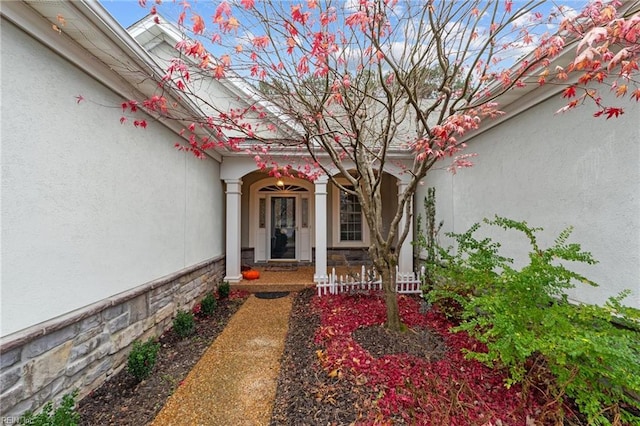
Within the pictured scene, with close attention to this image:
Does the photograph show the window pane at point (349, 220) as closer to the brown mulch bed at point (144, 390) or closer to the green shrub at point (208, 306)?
the green shrub at point (208, 306)

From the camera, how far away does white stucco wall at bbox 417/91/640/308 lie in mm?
2363

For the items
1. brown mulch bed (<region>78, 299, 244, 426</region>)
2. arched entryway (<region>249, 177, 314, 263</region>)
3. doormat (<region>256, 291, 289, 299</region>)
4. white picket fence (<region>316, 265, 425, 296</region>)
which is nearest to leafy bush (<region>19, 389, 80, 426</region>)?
brown mulch bed (<region>78, 299, 244, 426</region>)

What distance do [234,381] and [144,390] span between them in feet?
2.82

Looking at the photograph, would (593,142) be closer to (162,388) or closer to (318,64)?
(318,64)

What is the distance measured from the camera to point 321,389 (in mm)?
2576

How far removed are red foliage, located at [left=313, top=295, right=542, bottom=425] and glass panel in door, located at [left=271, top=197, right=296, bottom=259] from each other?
4.83 meters

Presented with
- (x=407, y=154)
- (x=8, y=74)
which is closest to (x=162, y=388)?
(x=8, y=74)

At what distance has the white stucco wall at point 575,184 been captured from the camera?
236 cm

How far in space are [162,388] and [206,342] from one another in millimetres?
1012

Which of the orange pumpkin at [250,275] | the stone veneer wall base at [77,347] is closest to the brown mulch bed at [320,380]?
the stone veneer wall base at [77,347]

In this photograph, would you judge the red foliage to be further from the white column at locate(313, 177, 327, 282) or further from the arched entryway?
the arched entryway

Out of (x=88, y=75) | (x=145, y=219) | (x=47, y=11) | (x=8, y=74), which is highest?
(x=47, y=11)

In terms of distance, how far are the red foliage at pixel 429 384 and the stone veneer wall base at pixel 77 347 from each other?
2.22m

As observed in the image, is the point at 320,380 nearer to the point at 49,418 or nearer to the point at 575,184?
the point at 49,418
